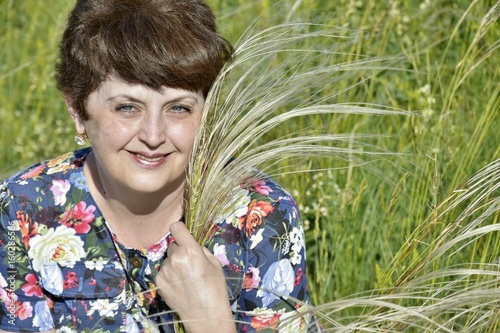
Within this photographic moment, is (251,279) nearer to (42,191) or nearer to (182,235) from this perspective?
(182,235)

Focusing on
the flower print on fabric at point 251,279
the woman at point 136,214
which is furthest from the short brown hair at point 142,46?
the flower print on fabric at point 251,279

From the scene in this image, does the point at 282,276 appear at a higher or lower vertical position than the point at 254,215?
lower

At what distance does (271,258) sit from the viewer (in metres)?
2.52

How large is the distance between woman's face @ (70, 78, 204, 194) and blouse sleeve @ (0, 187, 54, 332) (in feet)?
1.28

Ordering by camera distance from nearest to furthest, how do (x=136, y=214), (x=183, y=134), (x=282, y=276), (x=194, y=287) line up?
(x=194, y=287)
(x=183, y=134)
(x=282, y=276)
(x=136, y=214)

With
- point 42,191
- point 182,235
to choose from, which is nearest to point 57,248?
point 42,191

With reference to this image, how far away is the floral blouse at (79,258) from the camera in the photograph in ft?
8.41

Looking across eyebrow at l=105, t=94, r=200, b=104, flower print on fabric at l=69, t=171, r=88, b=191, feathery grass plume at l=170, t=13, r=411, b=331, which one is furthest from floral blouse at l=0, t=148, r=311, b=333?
eyebrow at l=105, t=94, r=200, b=104

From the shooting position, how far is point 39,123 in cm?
442

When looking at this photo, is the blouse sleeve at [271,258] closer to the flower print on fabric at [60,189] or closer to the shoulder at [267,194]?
the shoulder at [267,194]

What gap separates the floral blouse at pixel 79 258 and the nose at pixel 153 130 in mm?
329

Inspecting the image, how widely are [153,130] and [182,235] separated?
0.86 ft

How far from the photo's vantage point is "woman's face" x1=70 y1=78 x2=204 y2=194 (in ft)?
7.67

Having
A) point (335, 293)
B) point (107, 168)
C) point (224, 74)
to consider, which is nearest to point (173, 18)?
point (224, 74)
